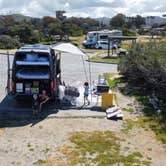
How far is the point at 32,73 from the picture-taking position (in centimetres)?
1401

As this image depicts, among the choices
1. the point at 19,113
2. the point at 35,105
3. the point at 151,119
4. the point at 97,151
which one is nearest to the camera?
the point at 97,151

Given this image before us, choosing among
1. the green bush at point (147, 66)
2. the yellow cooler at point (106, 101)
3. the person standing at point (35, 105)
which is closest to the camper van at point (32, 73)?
the person standing at point (35, 105)

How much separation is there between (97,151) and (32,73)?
5486 mm

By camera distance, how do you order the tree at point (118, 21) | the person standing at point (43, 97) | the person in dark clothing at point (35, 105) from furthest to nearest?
1. the tree at point (118, 21)
2. the person standing at point (43, 97)
3. the person in dark clothing at point (35, 105)

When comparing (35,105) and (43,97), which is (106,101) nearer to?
(43,97)

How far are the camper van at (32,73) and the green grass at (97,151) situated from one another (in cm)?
340

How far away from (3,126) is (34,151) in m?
2.69

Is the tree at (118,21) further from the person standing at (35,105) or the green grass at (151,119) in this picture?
the person standing at (35,105)

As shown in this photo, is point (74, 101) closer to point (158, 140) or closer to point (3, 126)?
point (3, 126)

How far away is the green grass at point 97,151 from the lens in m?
8.92

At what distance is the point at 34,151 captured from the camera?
375 inches

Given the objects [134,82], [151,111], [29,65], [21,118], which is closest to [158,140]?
[151,111]

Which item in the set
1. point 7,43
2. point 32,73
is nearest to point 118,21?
point 7,43

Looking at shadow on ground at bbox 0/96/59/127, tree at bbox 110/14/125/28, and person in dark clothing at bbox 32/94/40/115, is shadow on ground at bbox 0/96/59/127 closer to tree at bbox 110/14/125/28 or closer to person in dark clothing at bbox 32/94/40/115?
person in dark clothing at bbox 32/94/40/115
